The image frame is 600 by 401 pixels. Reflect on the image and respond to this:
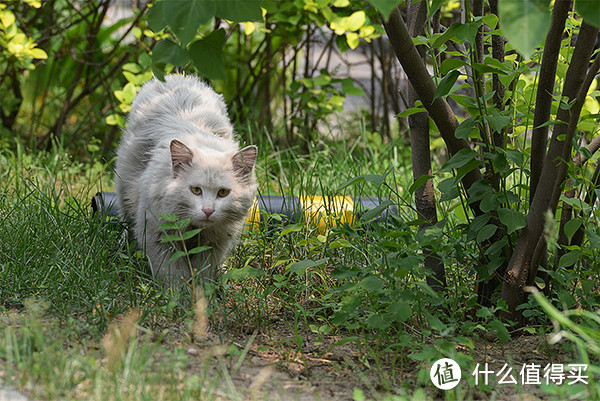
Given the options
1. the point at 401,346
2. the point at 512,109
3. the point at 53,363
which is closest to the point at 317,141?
the point at 512,109

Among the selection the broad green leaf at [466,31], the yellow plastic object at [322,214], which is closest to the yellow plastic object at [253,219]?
the yellow plastic object at [322,214]

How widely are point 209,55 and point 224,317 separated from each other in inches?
42.7

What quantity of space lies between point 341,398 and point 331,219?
145 centimetres

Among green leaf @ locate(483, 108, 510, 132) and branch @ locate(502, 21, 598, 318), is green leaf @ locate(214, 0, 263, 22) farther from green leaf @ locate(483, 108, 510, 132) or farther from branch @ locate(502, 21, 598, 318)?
branch @ locate(502, 21, 598, 318)

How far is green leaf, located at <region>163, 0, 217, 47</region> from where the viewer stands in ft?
5.32

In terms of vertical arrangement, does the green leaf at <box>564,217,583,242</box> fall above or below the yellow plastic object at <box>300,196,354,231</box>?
above

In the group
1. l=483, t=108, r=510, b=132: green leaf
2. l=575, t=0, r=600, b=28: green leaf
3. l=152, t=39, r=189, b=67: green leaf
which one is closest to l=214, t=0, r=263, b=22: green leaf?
l=152, t=39, r=189, b=67: green leaf

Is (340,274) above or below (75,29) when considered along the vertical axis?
below

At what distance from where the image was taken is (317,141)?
18.5ft

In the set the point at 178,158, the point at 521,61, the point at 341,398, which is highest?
the point at 521,61

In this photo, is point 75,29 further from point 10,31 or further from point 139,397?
point 139,397

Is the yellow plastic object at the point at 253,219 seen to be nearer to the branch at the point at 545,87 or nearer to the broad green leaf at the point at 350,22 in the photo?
the branch at the point at 545,87

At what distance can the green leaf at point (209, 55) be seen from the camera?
1738 millimetres

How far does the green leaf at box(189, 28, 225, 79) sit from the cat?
1.00m
